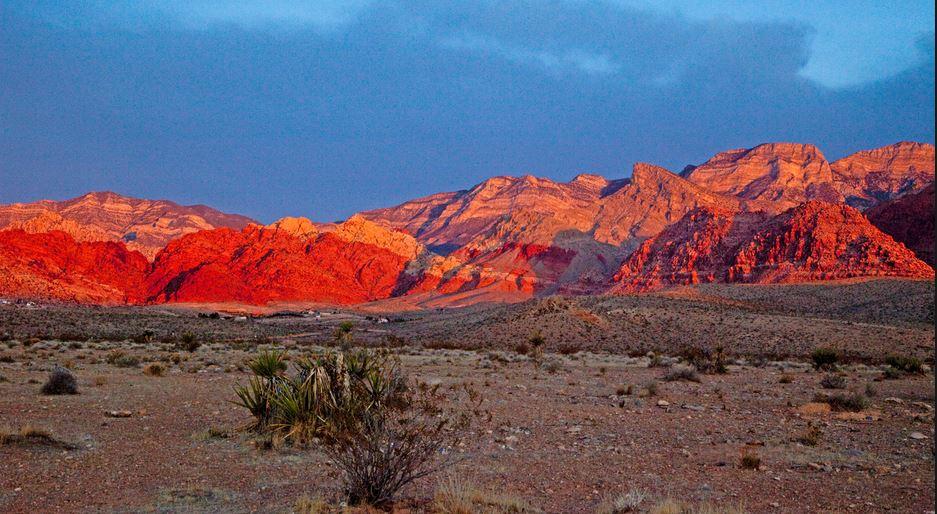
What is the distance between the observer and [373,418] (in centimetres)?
690

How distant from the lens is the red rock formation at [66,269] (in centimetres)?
9519

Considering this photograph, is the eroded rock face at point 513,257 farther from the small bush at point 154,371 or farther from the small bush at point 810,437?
the small bush at point 154,371

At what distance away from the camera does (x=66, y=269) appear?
372 feet

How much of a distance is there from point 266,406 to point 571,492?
5694mm

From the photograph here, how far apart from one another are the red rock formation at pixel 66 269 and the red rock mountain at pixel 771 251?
85135 millimetres

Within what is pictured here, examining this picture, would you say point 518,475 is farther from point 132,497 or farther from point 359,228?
point 359,228

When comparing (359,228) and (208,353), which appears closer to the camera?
(208,353)

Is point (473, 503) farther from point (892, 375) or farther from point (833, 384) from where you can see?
point (892, 375)

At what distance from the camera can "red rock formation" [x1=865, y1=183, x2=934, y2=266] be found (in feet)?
306

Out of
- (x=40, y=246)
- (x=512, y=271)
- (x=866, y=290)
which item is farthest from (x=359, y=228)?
(x=866, y=290)

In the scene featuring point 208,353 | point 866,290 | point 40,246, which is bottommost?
point 208,353

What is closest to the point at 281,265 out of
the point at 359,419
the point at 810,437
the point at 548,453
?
the point at 548,453

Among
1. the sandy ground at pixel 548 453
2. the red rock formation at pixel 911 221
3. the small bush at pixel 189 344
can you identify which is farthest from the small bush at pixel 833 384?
the red rock formation at pixel 911 221

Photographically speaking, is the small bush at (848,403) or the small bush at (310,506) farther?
the small bush at (848,403)
